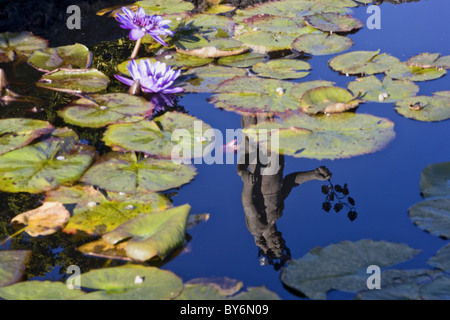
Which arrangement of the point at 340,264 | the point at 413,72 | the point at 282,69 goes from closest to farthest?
1. the point at 340,264
2. the point at 413,72
3. the point at 282,69

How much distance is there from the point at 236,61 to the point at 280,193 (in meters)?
1.75

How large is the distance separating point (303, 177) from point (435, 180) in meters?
0.67

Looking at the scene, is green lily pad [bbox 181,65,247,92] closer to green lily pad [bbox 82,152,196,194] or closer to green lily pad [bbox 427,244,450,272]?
green lily pad [bbox 82,152,196,194]

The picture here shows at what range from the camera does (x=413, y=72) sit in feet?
13.2

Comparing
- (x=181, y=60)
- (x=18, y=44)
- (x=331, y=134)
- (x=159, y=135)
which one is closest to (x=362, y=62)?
(x=331, y=134)

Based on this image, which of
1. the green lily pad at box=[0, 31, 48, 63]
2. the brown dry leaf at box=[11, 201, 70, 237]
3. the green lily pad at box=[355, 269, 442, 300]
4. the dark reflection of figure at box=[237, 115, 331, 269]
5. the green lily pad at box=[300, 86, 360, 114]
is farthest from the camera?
the green lily pad at box=[0, 31, 48, 63]

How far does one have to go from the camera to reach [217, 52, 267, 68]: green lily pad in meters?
4.23

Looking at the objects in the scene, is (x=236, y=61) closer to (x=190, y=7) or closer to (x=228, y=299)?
(x=190, y=7)

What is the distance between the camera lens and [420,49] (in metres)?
4.44

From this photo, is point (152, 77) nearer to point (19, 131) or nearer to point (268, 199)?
point (19, 131)

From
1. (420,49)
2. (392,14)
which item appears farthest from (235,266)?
(392,14)

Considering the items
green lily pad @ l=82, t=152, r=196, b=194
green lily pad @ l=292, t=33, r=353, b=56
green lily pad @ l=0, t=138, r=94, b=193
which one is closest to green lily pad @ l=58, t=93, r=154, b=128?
green lily pad @ l=0, t=138, r=94, b=193

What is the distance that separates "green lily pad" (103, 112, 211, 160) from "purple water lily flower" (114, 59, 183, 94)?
359mm

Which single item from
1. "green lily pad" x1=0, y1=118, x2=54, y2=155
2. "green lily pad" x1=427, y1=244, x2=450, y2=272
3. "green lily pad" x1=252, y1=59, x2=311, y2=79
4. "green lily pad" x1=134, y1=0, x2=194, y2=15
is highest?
"green lily pad" x1=134, y1=0, x2=194, y2=15
